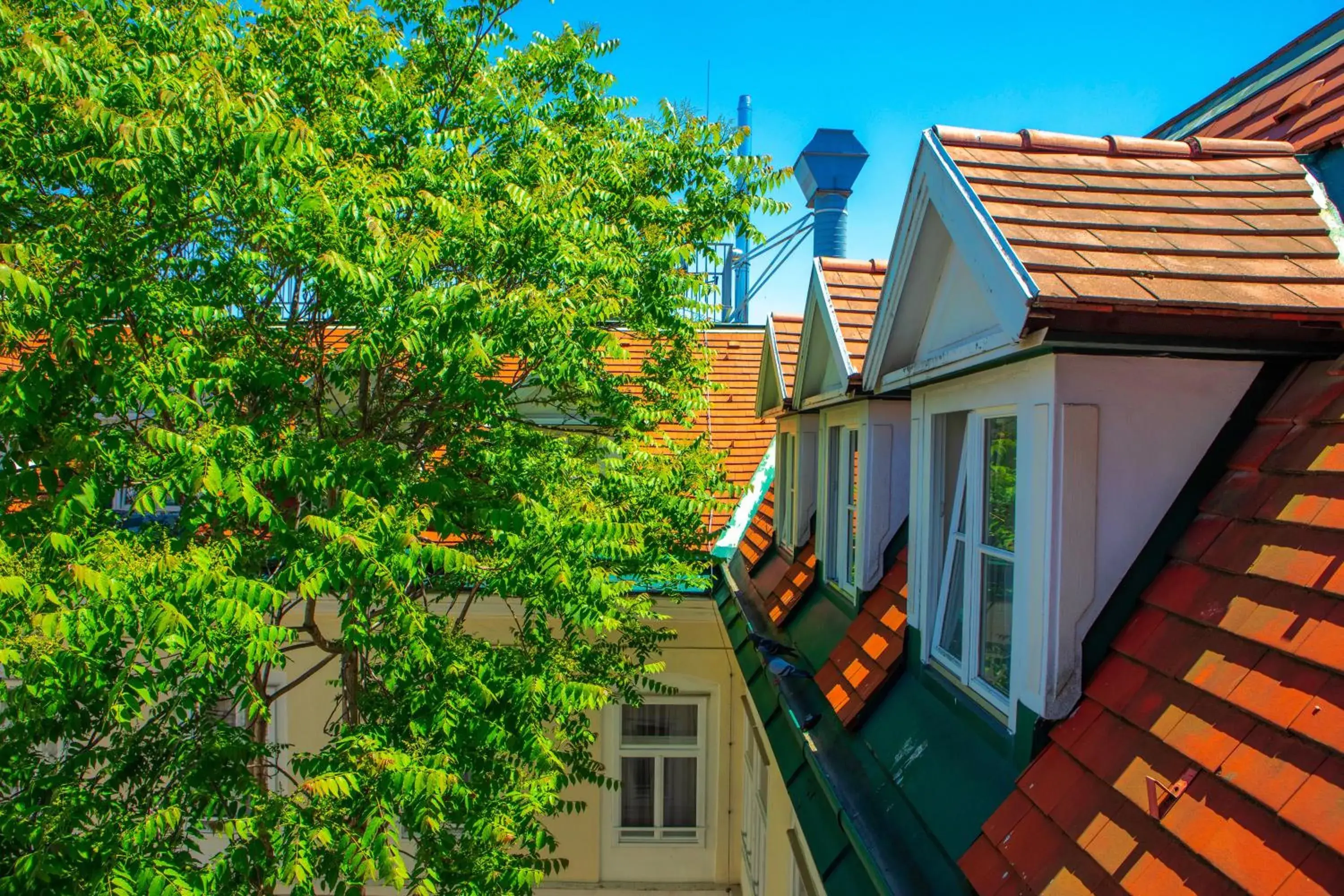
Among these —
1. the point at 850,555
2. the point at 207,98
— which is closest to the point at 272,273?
the point at 207,98

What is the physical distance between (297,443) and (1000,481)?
372 cm

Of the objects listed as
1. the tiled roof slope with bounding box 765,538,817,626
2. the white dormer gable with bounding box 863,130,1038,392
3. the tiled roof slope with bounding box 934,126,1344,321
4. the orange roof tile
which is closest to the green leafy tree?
the tiled roof slope with bounding box 765,538,817,626

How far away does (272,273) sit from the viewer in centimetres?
564

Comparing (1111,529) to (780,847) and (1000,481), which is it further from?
(780,847)

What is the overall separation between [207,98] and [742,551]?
6.13 meters

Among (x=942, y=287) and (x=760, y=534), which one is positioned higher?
(x=942, y=287)

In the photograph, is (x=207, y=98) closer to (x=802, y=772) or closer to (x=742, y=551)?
(x=802, y=772)

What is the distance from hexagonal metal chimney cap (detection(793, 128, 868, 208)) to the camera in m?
9.88

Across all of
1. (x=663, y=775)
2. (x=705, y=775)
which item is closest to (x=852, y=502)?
(x=705, y=775)

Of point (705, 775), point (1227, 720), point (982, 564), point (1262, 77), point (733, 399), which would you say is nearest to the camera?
point (1227, 720)

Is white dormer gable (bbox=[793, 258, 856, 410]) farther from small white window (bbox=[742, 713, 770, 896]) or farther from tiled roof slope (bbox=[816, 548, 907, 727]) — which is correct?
small white window (bbox=[742, 713, 770, 896])

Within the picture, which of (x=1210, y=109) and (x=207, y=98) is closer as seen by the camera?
(x=207, y=98)

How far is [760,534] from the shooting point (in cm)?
868

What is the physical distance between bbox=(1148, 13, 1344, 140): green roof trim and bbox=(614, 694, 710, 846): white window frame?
24.6ft
